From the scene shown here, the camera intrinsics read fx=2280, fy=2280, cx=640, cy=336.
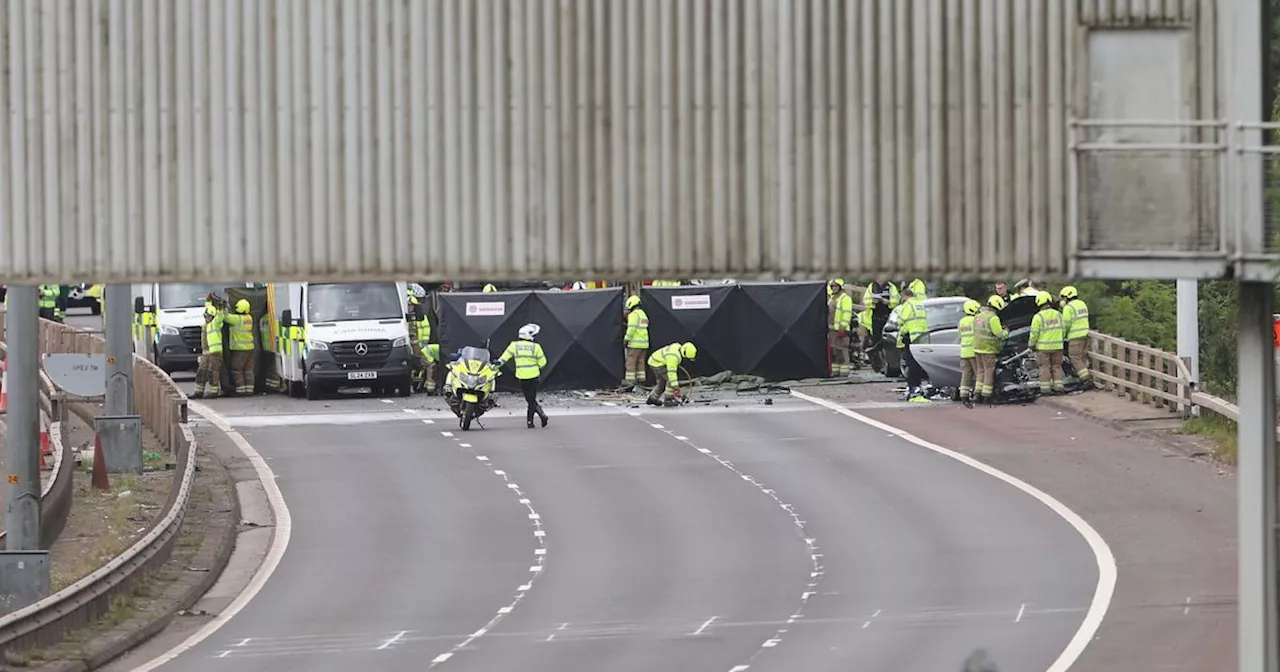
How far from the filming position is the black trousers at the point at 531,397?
114ft

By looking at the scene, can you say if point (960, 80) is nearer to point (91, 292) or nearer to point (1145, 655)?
point (1145, 655)

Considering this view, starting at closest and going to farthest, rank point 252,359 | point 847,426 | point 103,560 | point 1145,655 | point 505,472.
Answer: point 1145,655 → point 103,560 → point 505,472 → point 847,426 → point 252,359

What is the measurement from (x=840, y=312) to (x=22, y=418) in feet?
65.5

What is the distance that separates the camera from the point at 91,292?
62875mm

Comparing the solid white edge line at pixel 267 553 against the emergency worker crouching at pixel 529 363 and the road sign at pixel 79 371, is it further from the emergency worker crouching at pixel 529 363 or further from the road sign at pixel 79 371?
the emergency worker crouching at pixel 529 363

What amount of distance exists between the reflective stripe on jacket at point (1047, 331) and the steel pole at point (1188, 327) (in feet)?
7.34

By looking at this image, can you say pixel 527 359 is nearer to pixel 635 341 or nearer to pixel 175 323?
pixel 635 341

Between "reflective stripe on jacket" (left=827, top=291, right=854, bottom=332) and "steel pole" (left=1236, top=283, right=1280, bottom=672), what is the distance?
2456 cm

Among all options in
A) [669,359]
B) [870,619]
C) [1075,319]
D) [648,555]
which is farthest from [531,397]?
[870,619]

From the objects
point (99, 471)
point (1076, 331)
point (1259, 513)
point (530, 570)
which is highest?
point (1076, 331)

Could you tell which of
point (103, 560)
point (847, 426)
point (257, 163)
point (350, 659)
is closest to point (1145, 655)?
point (350, 659)

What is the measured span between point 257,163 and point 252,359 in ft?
83.3

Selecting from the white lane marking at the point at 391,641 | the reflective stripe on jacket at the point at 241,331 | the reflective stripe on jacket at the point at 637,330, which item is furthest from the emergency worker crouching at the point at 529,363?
the white lane marking at the point at 391,641

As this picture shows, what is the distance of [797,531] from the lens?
27.0 m
